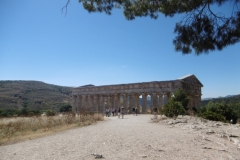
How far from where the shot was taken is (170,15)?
318 inches

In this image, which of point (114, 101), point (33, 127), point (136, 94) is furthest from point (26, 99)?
point (33, 127)

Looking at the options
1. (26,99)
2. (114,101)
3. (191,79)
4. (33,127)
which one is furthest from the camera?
(26,99)

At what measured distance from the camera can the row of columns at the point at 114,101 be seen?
3803 cm

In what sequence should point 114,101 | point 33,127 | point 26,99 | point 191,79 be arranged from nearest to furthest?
point 33,127 → point 191,79 → point 114,101 → point 26,99

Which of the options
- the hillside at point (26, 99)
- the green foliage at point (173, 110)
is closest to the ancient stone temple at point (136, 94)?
the green foliage at point (173, 110)

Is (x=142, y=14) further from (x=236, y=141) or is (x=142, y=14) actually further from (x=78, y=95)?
(x=78, y=95)

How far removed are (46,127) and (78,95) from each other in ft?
120

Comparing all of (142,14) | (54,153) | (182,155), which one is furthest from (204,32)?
(54,153)

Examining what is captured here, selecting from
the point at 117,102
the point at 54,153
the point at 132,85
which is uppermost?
the point at 132,85

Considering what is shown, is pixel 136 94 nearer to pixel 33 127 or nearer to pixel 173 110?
pixel 173 110

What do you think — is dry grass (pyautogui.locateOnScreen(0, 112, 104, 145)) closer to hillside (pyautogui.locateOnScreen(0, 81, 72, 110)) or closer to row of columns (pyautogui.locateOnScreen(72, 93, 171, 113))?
row of columns (pyautogui.locateOnScreen(72, 93, 171, 113))

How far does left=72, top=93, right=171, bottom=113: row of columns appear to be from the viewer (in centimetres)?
3803

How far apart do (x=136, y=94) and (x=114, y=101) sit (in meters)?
6.15

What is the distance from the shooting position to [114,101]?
4419cm
